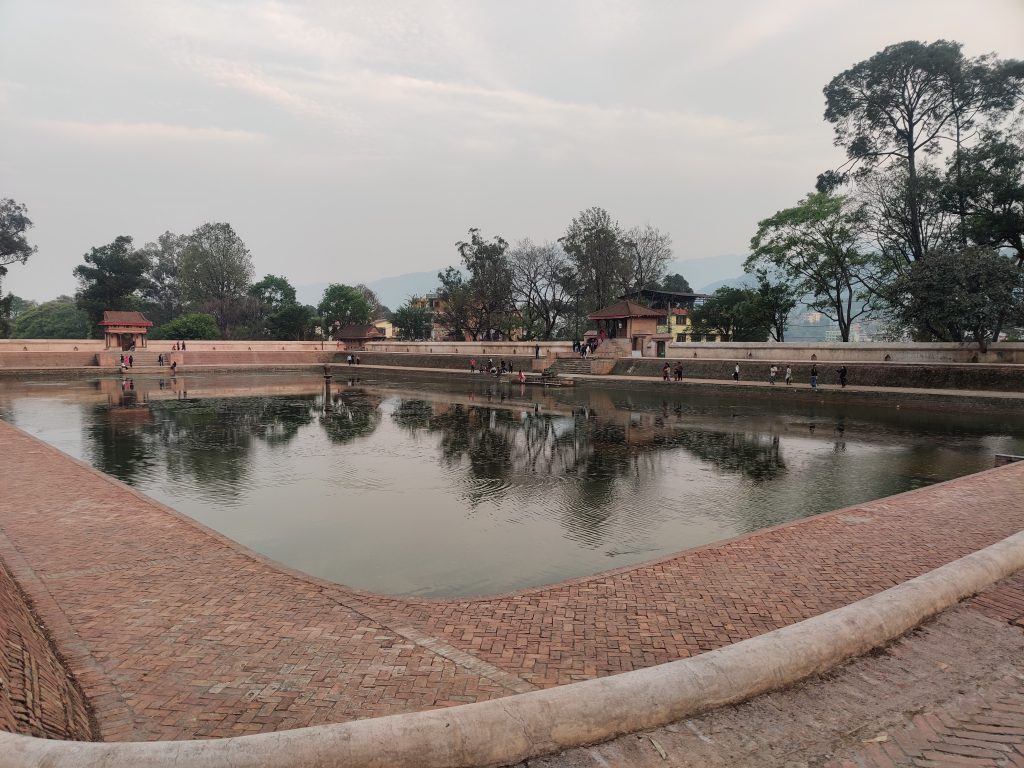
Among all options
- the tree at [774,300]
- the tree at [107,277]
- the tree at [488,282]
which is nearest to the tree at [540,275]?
the tree at [488,282]

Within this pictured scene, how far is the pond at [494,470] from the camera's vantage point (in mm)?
8008

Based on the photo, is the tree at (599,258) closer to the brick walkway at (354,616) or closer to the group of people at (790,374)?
the group of people at (790,374)

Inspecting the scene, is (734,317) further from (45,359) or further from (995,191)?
(45,359)

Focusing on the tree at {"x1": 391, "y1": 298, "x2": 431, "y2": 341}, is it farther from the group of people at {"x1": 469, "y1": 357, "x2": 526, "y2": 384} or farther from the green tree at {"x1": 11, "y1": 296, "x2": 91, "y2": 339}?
the green tree at {"x1": 11, "y1": 296, "x2": 91, "y2": 339}

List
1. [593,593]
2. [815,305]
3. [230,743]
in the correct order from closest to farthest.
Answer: [230,743] → [593,593] → [815,305]

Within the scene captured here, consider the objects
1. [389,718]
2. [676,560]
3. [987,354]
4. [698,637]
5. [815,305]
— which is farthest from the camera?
[815,305]

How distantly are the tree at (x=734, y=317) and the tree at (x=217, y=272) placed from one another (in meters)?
49.8

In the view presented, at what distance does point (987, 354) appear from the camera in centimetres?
2698

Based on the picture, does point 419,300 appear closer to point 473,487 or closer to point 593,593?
point 473,487

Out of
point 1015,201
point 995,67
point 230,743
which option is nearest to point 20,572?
point 230,743

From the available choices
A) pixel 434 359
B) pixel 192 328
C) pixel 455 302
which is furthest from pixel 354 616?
pixel 192 328

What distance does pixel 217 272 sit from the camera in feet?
224

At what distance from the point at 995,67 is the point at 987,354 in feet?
45.8

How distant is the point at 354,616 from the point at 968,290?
1173 inches
